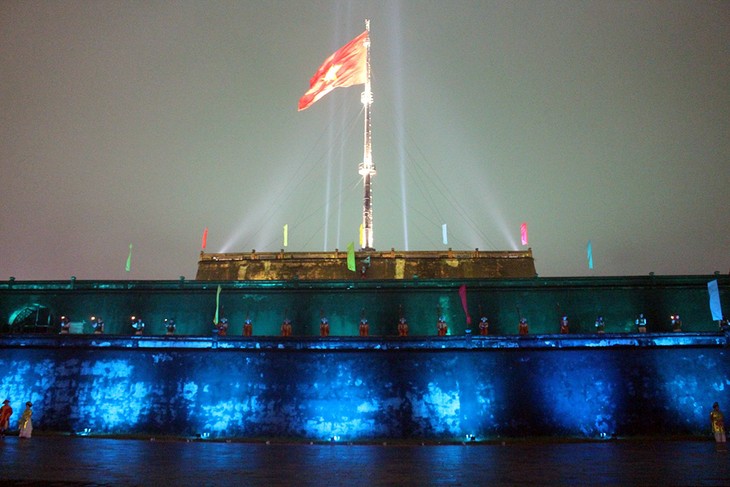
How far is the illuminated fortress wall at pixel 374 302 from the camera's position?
23031mm

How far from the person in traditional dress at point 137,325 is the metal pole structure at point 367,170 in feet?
43.3

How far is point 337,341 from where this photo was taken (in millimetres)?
18484

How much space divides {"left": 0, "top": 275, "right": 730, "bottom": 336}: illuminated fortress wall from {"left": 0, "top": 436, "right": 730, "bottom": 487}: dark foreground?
26.0ft

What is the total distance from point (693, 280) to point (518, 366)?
11306mm

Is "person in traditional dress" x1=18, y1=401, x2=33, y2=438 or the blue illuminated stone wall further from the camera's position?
the blue illuminated stone wall

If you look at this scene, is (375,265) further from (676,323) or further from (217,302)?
(676,323)

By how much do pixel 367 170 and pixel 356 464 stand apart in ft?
77.9

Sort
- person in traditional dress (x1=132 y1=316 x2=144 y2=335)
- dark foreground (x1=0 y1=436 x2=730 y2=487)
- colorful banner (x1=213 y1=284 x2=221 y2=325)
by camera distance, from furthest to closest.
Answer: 1. person in traditional dress (x1=132 y1=316 x2=144 y2=335)
2. colorful banner (x1=213 y1=284 x2=221 y2=325)
3. dark foreground (x1=0 y1=436 x2=730 y2=487)

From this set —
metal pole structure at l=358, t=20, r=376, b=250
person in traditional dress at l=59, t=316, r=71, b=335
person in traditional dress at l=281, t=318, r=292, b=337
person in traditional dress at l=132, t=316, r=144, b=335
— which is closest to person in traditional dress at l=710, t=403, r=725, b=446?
person in traditional dress at l=281, t=318, r=292, b=337

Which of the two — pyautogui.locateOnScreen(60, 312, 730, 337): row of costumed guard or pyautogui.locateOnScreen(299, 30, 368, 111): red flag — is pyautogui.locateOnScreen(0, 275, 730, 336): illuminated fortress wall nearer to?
pyautogui.locateOnScreen(60, 312, 730, 337): row of costumed guard

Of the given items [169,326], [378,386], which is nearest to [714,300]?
[378,386]

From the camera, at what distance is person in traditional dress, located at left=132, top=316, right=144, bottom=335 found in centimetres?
2242

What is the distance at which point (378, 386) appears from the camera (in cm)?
1803

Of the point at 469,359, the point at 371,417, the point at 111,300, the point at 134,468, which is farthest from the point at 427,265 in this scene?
the point at 134,468
